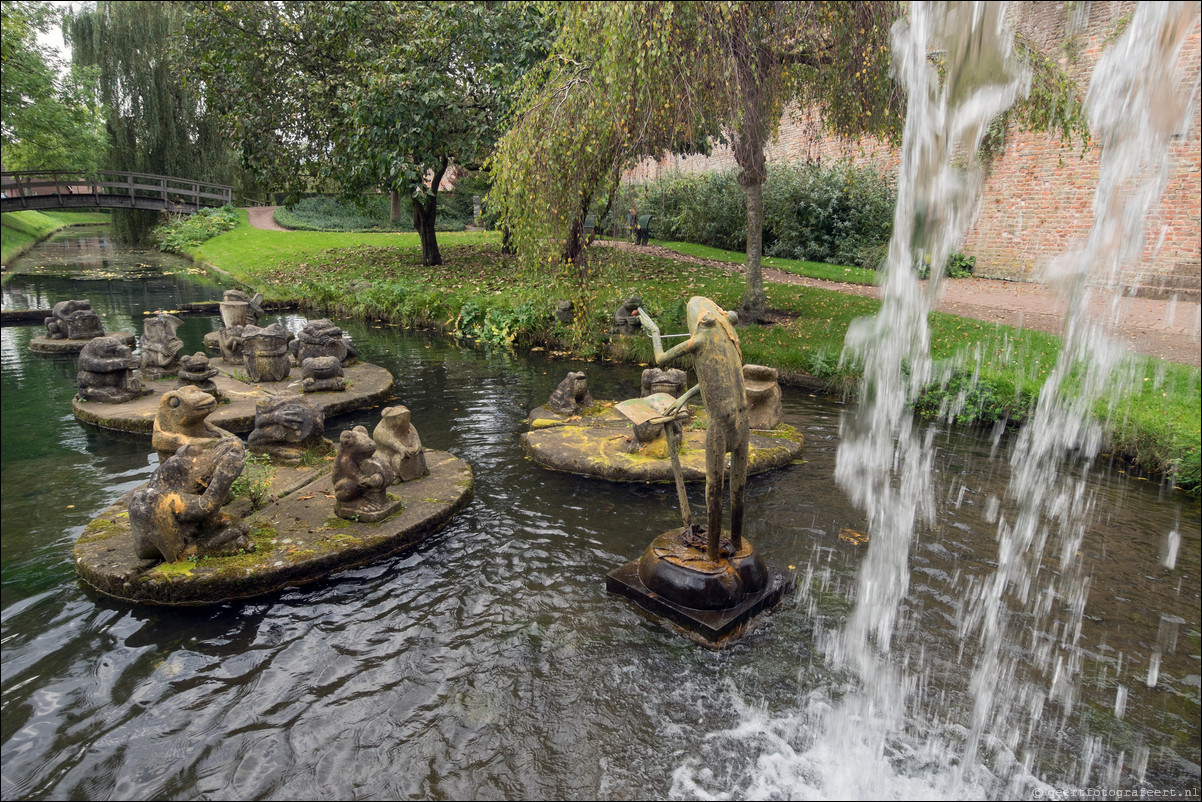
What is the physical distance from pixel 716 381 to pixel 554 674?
2193 millimetres

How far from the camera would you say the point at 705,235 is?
24984 mm

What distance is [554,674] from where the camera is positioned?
4543mm

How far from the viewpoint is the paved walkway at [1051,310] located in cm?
1120

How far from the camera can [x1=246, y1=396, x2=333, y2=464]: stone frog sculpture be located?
24.1 ft

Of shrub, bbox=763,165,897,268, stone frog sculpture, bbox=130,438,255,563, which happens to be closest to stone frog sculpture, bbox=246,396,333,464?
stone frog sculpture, bbox=130,438,255,563

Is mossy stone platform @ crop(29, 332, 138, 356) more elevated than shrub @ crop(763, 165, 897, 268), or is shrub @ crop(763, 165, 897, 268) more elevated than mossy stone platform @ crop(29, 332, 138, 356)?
shrub @ crop(763, 165, 897, 268)

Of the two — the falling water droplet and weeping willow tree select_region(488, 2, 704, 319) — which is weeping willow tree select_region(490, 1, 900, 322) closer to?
weeping willow tree select_region(488, 2, 704, 319)

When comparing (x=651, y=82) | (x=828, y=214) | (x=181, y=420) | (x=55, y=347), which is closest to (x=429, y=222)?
(x=55, y=347)

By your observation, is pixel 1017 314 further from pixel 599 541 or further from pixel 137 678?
pixel 137 678

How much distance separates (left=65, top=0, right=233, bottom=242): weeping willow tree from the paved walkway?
2336 centimetres

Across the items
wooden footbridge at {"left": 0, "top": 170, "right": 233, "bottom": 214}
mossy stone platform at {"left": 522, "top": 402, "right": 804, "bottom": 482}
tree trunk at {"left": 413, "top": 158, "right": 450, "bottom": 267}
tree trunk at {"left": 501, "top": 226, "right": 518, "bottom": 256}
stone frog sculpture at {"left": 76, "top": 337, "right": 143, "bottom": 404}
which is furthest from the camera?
wooden footbridge at {"left": 0, "top": 170, "right": 233, "bottom": 214}

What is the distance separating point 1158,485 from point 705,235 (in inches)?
736

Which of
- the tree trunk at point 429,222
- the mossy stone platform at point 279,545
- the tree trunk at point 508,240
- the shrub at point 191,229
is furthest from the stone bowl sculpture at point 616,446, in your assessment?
the shrub at point 191,229

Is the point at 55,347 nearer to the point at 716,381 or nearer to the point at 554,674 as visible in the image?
the point at 554,674
